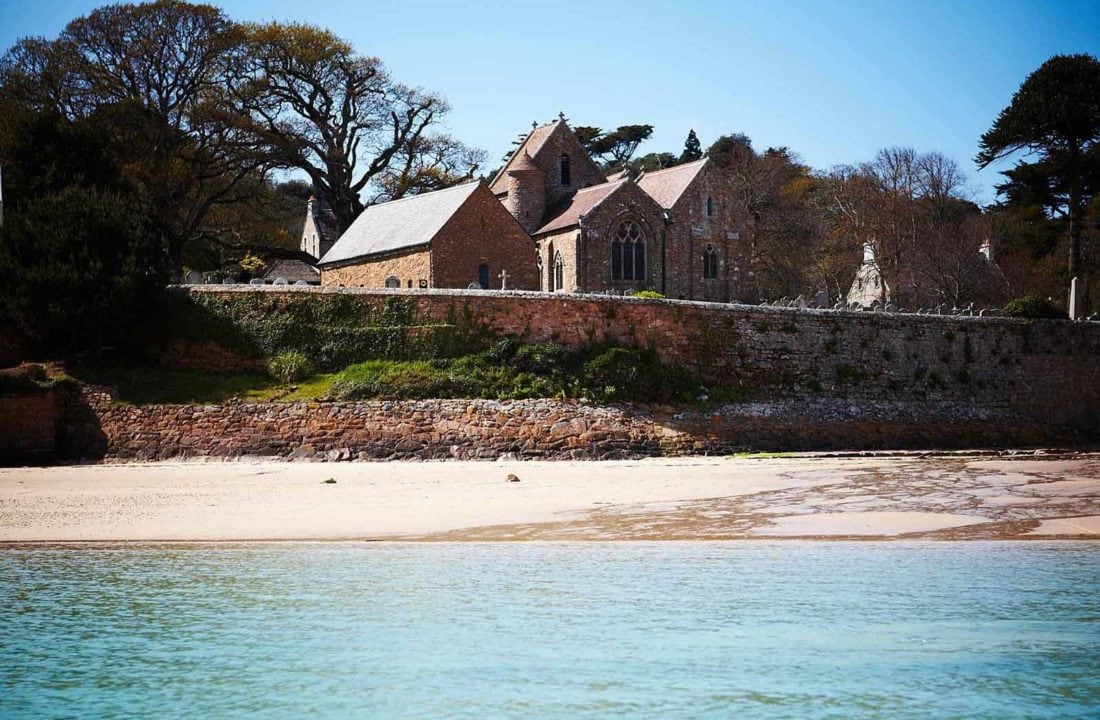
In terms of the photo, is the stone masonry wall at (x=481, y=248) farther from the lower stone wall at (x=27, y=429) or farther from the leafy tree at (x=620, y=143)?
the leafy tree at (x=620, y=143)

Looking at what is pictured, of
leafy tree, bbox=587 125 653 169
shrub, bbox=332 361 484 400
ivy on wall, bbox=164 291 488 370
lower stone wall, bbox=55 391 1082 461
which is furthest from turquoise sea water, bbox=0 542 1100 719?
leafy tree, bbox=587 125 653 169

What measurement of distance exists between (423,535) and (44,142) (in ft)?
78.3

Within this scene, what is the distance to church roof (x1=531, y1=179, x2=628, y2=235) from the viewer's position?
141 ft

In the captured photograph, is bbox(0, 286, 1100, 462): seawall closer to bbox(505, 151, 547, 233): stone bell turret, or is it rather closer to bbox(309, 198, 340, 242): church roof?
bbox(505, 151, 547, 233): stone bell turret

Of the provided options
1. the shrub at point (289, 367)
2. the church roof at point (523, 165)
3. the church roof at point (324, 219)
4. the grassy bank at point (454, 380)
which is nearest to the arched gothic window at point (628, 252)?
the church roof at point (523, 165)

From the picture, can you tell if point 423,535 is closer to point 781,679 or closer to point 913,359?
point 781,679

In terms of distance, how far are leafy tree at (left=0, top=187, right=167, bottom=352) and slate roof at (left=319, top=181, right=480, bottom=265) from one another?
11455 millimetres

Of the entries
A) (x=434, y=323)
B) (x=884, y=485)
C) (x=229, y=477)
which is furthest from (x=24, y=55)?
(x=884, y=485)

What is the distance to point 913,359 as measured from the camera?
34.7m

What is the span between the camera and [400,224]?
1624 inches

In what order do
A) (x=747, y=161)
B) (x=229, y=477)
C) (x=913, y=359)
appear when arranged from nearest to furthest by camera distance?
(x=229, y=477) < (x=913, y=359) < (x=747, y=161)

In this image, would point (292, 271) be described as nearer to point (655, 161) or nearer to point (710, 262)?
point (710, 262)

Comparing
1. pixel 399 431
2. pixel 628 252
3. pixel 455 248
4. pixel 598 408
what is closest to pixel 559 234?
pixel 628 252

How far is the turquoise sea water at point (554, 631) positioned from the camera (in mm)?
9523
